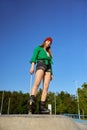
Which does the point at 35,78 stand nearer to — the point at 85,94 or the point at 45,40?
the point at 45,40

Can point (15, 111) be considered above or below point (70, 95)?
below

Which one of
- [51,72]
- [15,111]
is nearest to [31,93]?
[51,72]

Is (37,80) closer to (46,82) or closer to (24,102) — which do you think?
(46,82)

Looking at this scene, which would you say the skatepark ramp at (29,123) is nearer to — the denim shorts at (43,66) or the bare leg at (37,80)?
the bare leg at (37,80)

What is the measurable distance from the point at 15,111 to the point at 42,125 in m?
54.2

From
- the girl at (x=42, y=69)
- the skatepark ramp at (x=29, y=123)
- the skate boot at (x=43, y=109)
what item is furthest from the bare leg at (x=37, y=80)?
the skatepark ramp at (x=29, y=123)

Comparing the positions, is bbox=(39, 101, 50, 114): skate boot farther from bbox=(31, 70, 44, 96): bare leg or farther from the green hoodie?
the green hoodie

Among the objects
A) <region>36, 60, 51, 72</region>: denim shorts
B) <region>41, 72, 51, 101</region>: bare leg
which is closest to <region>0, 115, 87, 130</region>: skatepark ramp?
<region>41, 72, 51, 101</region>: bare leg

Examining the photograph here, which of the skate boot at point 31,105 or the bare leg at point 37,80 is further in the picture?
the bare leg at point 37,80

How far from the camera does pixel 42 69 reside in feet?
18.1

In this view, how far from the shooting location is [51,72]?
6.00m

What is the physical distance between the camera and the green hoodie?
5.79 m

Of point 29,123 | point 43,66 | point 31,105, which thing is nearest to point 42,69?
point 43,66

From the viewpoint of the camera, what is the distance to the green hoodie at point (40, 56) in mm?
5789
